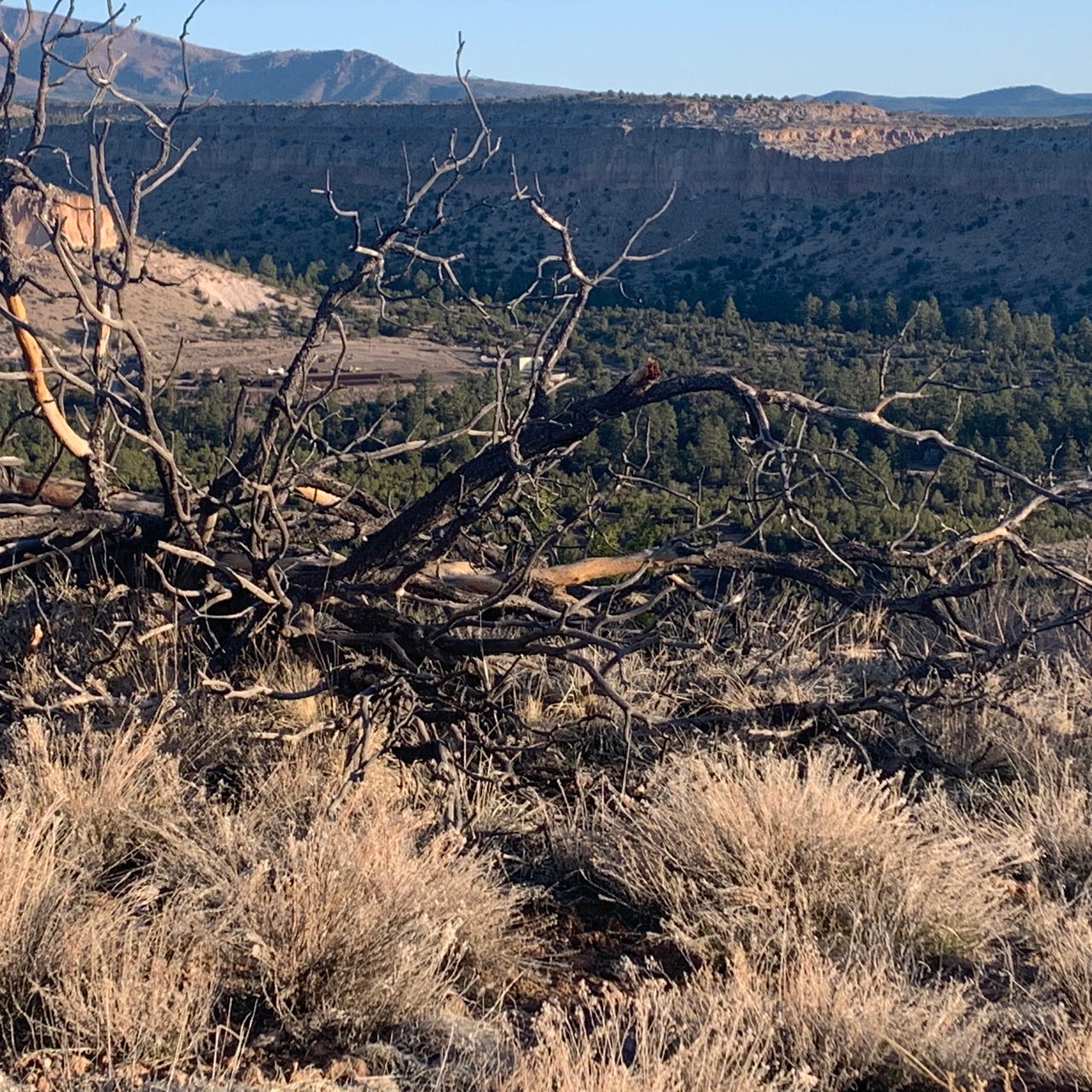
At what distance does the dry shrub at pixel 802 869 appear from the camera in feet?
9.84

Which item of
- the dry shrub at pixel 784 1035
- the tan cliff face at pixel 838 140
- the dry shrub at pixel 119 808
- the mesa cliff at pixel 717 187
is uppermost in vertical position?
the tan cliff face at pixel 838 140

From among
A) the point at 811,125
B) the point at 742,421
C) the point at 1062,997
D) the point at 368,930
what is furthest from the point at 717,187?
the point at 368,930

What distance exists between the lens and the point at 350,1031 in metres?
2.56

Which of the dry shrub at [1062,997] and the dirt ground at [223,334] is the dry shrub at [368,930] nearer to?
the dry shrub at [1062,997]

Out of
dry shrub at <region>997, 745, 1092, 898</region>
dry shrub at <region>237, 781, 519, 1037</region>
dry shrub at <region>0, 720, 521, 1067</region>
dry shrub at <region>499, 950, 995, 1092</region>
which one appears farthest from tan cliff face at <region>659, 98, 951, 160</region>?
dry shrub at <region>499, 950, 995, 1092</region>

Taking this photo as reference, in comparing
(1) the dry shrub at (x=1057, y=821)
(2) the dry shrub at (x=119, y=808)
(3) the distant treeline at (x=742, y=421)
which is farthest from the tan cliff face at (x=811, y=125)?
(2) the dry shrub at (x=119, y=808)

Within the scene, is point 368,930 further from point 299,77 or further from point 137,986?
point 299,77

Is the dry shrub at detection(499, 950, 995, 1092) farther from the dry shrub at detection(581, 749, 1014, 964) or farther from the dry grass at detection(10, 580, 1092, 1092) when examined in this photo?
the dry shrub at detection(581, 749, 1014, 964)

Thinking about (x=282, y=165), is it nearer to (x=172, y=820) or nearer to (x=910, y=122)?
(x=910, y=122)

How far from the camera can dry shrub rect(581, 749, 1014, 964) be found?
300 centimetres

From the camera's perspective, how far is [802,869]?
124 inches

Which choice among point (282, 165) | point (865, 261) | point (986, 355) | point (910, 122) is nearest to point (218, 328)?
point (986, 355)

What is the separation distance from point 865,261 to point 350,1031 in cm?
5106

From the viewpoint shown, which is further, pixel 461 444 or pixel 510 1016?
pixel 461 444
